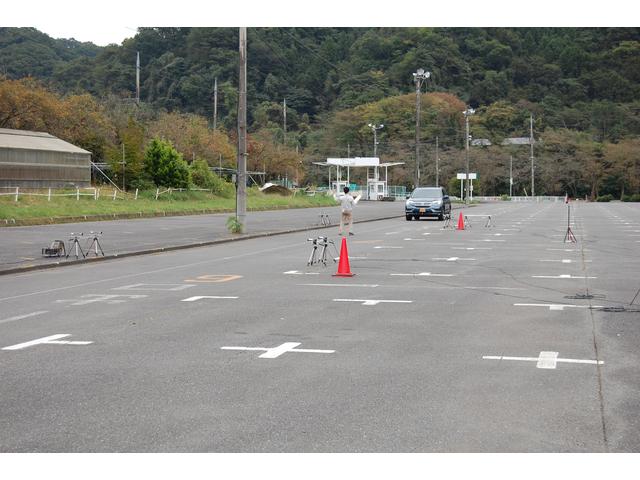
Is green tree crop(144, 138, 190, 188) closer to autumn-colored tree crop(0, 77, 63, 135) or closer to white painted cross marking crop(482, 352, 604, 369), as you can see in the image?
autumn-colored tree crop(0, 77, 63, 135)

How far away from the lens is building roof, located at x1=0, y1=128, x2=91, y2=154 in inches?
2021

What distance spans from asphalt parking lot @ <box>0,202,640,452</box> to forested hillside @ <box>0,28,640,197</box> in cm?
9142

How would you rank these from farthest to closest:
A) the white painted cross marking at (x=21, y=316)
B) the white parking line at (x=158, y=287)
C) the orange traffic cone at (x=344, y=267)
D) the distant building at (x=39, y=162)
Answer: the distant building at (x=39, y=162), the orange traffic cone at (x=344, y=267), the white parking line at (x=158, y=287), the white painted cross marking at (x=21, y=316)

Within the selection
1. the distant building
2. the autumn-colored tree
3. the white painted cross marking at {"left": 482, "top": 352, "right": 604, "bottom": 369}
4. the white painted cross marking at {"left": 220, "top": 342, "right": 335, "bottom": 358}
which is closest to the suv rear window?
the distant building

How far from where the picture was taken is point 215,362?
8461 millimetres

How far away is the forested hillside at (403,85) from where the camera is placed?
11831cm

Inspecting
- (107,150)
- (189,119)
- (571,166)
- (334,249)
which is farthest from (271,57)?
(334,249)

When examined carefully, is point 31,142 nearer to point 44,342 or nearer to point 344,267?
point 344,267

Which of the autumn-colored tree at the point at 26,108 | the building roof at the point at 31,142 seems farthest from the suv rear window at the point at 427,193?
the autumn-colored tree at the point at 26,108

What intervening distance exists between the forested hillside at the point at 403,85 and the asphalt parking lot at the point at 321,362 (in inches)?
3599

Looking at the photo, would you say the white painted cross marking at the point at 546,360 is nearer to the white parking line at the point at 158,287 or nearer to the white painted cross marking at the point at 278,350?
the white painted cross marking at the point at 278,350

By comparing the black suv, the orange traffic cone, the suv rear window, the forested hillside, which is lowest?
the orange traffic cone

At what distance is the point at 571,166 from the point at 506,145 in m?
10.8

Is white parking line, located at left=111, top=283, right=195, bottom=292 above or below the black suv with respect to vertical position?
below
